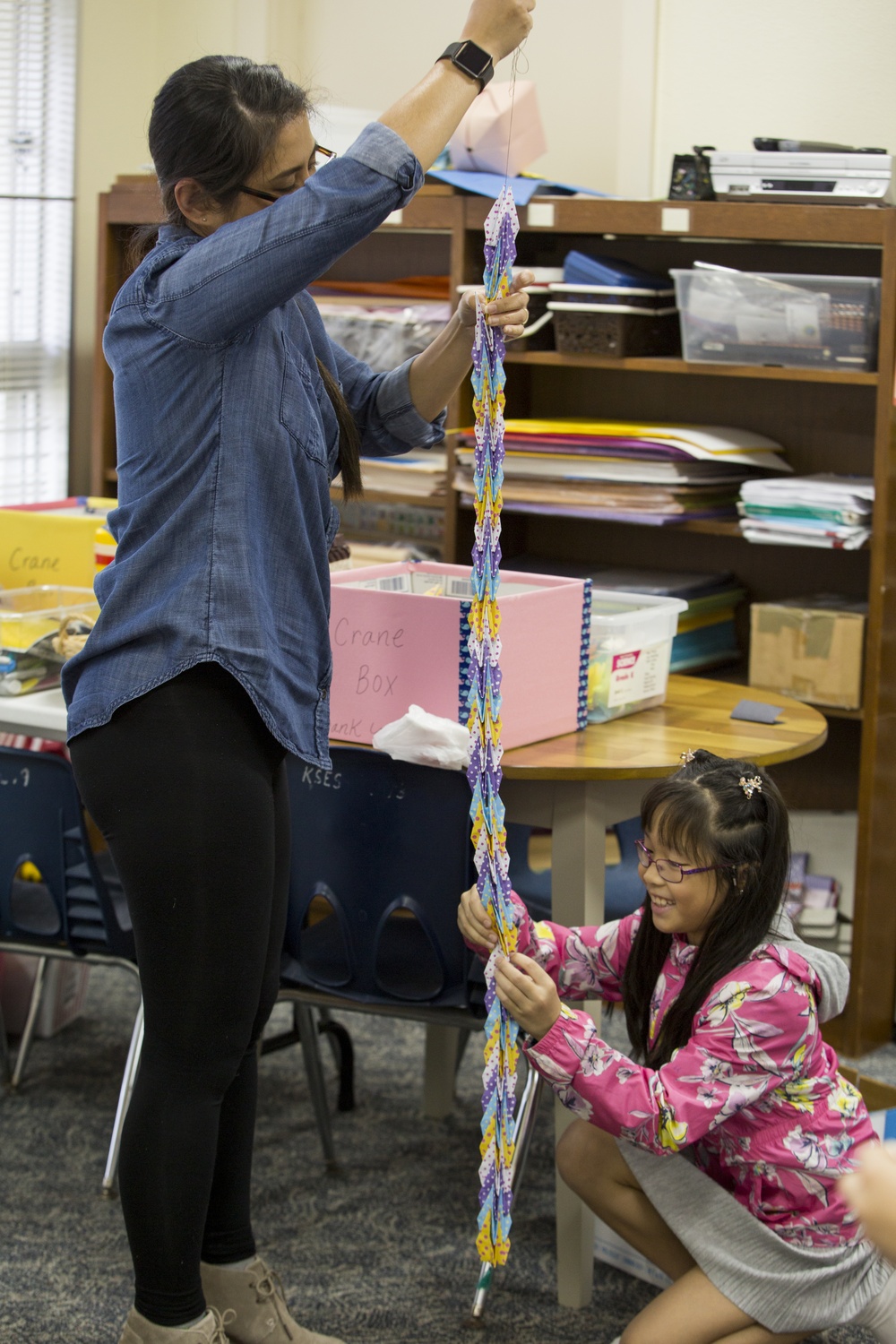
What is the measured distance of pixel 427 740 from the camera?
1.84 metres

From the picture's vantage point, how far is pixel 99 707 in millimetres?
1439

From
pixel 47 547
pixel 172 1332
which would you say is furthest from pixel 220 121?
pixel 47 547

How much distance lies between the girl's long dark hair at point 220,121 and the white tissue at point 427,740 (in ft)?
2.28

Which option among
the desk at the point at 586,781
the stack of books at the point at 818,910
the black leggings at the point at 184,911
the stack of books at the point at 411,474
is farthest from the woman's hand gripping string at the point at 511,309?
the stack of books at the point at 818,910

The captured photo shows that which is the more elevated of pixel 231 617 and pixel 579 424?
pixel 579 424

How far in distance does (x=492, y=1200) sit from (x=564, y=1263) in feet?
1.67

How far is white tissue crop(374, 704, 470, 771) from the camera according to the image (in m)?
1.84

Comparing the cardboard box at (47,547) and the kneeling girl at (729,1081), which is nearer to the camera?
the kneeling girl at (729,1081)

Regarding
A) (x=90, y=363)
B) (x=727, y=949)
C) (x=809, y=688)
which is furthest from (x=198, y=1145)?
(x=90, y=363)

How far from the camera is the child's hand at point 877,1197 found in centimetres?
77

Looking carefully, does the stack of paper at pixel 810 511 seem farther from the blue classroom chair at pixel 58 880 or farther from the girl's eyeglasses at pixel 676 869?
A: the blue classroom chair at pixel 58 880

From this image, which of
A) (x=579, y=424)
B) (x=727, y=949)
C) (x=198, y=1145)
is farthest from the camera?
(x=579, y=424)

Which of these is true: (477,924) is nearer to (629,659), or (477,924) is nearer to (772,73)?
(629,659)

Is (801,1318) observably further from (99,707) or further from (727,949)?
(99,707)
